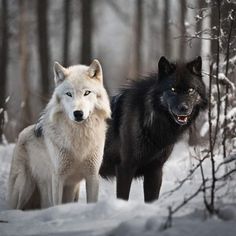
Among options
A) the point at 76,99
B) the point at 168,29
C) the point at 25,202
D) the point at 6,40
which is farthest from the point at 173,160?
the point at 168,29

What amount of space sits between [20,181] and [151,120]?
5.65ft

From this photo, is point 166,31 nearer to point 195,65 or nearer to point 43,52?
point 43,52

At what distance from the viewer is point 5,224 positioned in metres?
4.61

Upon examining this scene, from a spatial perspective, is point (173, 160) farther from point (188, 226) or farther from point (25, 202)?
point (188, 226)

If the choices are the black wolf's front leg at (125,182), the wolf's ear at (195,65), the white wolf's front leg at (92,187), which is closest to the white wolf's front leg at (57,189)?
the white wolf's front leg at (92,187)

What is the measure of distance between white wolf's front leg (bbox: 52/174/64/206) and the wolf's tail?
760 millimetres

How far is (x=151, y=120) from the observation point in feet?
21.5

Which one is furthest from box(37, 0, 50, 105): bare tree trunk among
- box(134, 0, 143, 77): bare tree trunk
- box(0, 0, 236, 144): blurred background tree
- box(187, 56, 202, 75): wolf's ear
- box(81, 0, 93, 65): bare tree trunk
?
box(187, 56, 202, 75): wolf's ear

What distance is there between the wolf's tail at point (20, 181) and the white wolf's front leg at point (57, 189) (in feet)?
2.49

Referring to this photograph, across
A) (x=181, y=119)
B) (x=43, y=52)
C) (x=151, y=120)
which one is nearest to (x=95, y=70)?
(x=151, y=120)

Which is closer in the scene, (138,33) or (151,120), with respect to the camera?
(151,120)

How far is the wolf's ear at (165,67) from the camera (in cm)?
635

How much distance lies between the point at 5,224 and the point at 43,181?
2016 millimetres

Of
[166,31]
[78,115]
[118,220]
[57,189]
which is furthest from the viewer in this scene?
[166,31]
